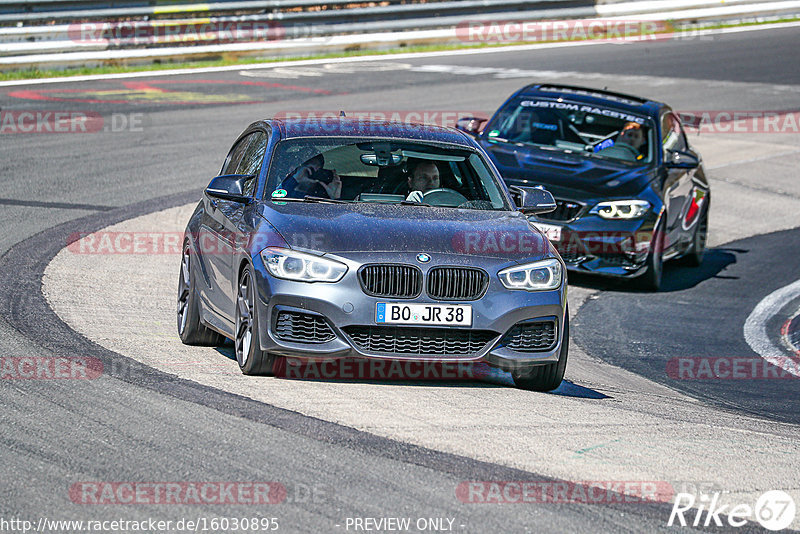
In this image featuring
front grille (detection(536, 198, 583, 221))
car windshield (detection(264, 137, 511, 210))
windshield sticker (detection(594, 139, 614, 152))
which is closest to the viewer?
car windshield (detection(264, 137, 511, 210))

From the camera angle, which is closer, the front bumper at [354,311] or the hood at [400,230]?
the front bumper at [354,311]

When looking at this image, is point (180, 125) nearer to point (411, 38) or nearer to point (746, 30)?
point (411, 38)

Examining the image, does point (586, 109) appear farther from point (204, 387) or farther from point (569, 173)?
point (204, 387)

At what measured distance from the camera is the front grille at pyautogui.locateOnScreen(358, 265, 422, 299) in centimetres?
705

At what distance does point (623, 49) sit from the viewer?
31.6 metres

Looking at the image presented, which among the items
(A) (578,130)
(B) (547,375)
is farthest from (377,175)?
(A) (578,130)

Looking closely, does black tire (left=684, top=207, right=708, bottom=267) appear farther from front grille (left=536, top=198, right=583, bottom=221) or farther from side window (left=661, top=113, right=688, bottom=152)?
front grille (left=536, top=198, right=583, bottom=221)

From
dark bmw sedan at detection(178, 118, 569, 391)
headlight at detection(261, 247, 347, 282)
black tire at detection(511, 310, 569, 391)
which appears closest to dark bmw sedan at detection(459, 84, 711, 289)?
dark bmw sedan at detection(178, 118, 569, 391)

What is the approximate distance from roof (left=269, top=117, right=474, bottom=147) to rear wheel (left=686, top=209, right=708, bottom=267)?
213 inches

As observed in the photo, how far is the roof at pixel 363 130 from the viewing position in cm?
841

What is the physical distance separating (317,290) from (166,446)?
1.56 m

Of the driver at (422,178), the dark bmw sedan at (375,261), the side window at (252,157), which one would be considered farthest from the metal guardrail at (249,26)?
the driver at (422,178)

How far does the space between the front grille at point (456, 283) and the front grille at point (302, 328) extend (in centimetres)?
62

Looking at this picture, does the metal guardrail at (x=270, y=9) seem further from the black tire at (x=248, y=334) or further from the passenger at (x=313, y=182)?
the black tire at (x=248, y=334)
